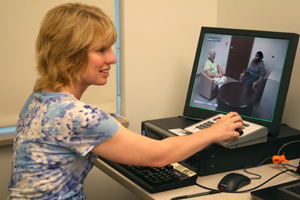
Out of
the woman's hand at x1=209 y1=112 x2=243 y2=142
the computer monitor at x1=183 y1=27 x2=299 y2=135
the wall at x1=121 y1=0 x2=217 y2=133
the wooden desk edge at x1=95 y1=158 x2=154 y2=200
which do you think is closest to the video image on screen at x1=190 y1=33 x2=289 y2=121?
the computer monitor at x1=183 y1=27 x2=299 y2=135

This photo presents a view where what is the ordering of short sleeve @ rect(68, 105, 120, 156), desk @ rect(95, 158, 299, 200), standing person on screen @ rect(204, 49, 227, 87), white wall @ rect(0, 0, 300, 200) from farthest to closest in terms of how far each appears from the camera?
white wall @ rect(0, 0, 300, 200), standing person on screen @ rect(204, 49, 227, 87), desk @ rect(95, 158, 299, 200), short sleeve @ rect(68, 105, 120, 156)

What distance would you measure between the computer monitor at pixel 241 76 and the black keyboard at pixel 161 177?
0.38m

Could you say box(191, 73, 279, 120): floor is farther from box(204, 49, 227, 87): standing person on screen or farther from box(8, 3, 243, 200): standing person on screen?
box(8, 3, 243, 200): standing person on screen

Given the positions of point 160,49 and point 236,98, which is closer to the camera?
point 236,98

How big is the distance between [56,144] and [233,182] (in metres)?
0.54

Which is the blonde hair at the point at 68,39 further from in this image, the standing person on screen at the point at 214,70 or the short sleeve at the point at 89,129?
the standing person on screen at the point at 214,70

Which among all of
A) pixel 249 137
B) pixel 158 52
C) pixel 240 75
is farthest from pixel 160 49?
pixel 249 137

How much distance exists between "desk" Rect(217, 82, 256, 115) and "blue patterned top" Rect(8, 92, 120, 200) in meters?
0.61

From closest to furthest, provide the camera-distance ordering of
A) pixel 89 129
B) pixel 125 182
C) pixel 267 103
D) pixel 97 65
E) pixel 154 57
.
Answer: pixel 89 129, pixel 97 65, pixel 125 182, pixel 267 103, pixel 154 57

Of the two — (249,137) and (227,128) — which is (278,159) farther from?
(227,128)

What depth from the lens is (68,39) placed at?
2.82ft

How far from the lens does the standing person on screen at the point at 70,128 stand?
80 cm

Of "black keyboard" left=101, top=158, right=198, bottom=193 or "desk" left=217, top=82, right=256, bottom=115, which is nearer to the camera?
"black keyboard" left=101, top=158, right=198, bottom=193

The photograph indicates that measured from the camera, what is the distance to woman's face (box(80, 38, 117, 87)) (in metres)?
0.90
